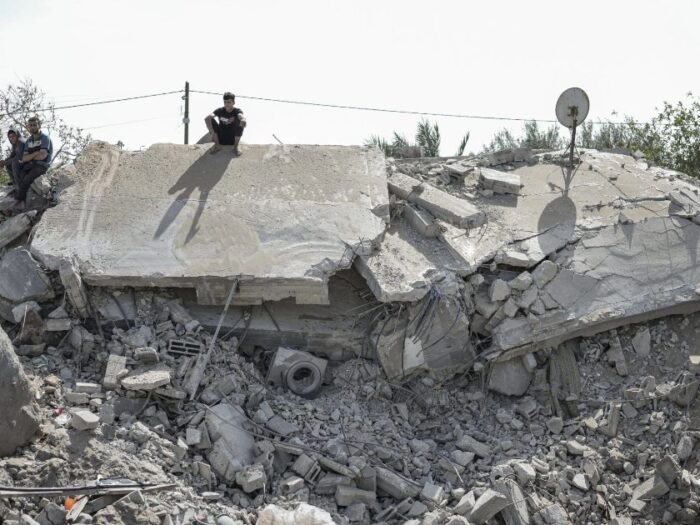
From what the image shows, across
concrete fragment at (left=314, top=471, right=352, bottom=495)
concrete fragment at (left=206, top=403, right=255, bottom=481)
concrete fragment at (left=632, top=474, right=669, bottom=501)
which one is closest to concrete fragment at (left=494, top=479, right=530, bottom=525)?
concrete fragment at (left=632, top=474, right=669, bottom=501)

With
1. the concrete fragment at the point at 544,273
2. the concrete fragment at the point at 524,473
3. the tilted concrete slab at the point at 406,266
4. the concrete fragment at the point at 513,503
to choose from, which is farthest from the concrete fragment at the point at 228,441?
the concrete fragment at the point at 544,273

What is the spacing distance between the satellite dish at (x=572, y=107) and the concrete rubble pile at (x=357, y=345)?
1.04 metres

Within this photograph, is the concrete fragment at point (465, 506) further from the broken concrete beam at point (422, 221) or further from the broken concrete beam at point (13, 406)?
the broken concrete beam at point (13, 406)

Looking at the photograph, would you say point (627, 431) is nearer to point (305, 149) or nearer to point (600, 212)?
point (600, 212)

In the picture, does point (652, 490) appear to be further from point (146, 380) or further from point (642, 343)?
point (146, 380)

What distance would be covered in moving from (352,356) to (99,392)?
8.77 ft

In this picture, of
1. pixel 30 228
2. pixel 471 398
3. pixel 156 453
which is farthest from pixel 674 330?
pixel 30 228

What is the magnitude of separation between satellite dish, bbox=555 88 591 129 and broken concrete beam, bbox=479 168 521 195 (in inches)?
42.1

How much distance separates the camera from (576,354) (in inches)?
342

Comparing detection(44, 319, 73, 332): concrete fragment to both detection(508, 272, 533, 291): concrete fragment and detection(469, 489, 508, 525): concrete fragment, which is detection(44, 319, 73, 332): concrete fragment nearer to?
detection(469, 489, 508, 525): concrete fragment

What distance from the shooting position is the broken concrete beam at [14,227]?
8.66m

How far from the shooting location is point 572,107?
10.2m

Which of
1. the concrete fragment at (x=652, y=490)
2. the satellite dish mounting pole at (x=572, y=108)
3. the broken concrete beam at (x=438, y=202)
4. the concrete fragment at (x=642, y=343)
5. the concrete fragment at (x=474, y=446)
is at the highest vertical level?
the satellite dish mounting pole at (x=572, y=108)

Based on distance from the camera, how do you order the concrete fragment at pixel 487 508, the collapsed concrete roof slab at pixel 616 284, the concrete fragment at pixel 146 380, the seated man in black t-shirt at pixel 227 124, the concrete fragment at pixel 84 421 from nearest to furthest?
the concrete fragment at pixel 84 421, the concrete fragment at pixel 487 508, the concrete fragment at pixel 146 380, the collapsed concrete roof slab at pixel 616 284, the seated man in black t-shirt at pixel 227 124
